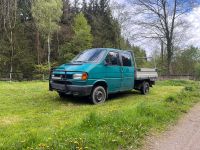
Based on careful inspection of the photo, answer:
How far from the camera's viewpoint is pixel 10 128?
7.03 m

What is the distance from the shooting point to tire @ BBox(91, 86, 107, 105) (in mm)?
10898

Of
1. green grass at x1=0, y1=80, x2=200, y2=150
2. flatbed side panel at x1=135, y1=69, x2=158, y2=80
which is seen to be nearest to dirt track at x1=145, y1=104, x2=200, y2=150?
green grass at x1=0, y1=80, x2=200, y2=150

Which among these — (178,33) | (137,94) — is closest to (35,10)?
(178,33)

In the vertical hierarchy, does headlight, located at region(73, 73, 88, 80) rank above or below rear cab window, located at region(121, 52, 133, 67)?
below

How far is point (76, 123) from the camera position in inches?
283

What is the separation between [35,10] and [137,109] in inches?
1507

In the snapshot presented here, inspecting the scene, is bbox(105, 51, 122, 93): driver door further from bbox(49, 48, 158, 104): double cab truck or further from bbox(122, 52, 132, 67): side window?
bbox(122, 52, 132, 67): side window

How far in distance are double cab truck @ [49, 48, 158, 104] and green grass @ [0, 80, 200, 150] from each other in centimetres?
50

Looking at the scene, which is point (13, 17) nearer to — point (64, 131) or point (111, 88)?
point (111, 88)

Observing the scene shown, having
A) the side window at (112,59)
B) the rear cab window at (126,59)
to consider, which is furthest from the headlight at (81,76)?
the rear cab window at (126,59)

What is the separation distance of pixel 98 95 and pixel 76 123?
394cm

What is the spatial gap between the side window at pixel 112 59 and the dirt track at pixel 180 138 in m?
3.75

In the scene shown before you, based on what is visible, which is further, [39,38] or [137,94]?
[39,38]

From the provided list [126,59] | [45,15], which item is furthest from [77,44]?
[126,59]
